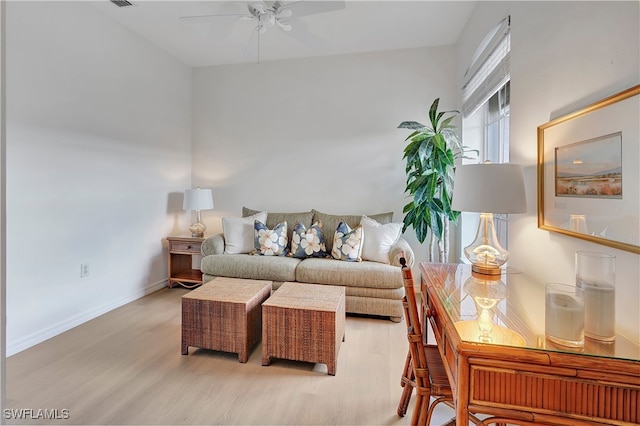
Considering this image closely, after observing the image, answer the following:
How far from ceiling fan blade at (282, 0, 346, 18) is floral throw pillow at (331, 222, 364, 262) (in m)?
1.93

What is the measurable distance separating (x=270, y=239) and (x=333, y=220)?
Result: 30.0 inches

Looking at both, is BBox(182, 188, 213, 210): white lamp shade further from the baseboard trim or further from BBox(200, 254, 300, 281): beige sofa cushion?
the baseboard trim

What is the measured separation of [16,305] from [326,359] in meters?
2.26

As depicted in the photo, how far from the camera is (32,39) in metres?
2.24

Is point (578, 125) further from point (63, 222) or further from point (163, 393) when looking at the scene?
point (63, 222)

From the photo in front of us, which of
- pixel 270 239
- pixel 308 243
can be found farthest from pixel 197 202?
pixel 308 243

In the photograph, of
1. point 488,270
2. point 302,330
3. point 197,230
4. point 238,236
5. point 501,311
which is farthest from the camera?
point 197,230

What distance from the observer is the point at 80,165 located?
8.55 ft

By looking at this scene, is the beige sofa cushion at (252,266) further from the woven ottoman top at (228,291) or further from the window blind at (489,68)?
the window blind at (489,68)

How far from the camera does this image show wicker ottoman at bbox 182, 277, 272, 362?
2055 mm

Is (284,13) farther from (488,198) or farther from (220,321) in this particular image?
(220,321)

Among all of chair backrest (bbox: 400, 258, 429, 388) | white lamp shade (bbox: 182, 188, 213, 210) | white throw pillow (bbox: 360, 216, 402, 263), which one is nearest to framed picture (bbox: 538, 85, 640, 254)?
chair backrest (bbox: 400, 258, 429, 388)

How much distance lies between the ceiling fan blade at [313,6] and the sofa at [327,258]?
76.1 inches

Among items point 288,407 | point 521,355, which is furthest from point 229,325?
point 521,355
